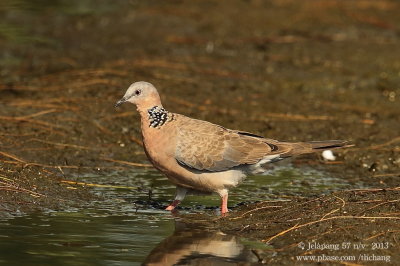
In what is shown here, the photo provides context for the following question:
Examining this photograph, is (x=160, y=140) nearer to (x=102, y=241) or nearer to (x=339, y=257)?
(x=102, y=241)

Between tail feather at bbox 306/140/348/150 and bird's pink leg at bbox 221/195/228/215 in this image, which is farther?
tail feather at bbox 306/140/348/150

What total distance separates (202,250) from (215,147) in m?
1.57

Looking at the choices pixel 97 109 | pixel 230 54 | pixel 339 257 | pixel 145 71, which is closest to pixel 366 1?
pixel 230 54

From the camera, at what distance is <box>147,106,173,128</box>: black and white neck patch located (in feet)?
23.8

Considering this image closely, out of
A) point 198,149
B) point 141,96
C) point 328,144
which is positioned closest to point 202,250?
point 198,149

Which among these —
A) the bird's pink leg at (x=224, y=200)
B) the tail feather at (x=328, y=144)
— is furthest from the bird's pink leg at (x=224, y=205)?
the tail feather at (x=328, y=144)

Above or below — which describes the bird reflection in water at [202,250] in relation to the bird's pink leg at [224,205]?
below

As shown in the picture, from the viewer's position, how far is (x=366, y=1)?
16.5m

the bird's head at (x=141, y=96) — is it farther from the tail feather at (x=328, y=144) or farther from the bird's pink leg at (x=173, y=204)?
the tail feather at (x=328, y=144)

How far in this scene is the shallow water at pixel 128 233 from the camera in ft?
18.6

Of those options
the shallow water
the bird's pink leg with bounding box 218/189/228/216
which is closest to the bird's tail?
the shallow water

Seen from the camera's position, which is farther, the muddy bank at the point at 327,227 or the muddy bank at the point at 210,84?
the muddy bank at the point at 210,84

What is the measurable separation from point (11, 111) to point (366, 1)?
883 centimetres

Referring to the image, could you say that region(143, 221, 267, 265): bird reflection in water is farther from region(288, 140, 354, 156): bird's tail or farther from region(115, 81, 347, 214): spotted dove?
region(288, 140, 354, 156): bird's tail
